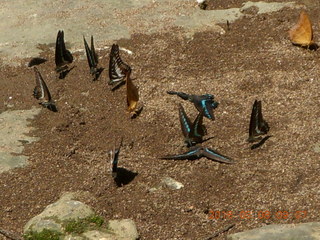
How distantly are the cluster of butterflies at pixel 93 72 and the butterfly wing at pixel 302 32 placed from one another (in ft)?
5.04

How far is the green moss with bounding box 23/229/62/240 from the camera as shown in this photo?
457 cm

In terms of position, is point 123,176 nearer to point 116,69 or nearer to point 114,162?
point 114,162

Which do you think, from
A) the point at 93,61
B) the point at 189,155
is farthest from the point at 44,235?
the point at 93,61

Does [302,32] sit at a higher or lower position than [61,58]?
higher

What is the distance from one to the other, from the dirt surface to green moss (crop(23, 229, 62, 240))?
16 cm

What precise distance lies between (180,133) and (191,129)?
0.71 ft

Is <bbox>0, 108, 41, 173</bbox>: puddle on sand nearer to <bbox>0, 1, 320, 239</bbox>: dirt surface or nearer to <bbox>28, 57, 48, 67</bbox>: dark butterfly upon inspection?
<bbox>0, 1, 320, 239</bbox>: dirt surface

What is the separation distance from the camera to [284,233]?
14.5ft

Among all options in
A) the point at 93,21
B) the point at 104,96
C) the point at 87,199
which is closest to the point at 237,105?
the point at 104,96

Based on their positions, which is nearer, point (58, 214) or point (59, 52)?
point (58, 214)

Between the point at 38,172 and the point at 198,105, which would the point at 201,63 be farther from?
the point at 38,172
